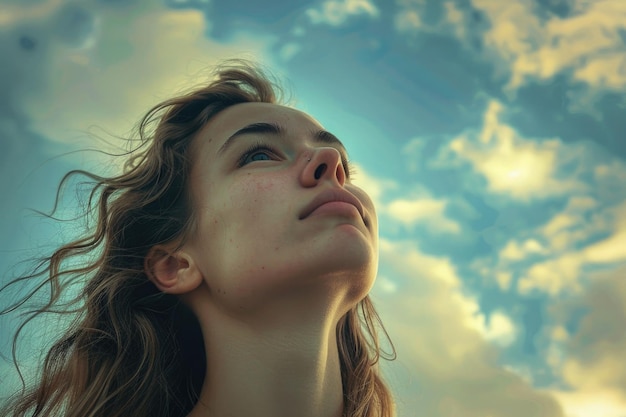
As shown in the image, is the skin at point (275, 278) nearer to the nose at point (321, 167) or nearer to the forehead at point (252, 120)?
the nose at point (321, 167)

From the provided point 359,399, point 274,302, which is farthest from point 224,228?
point 359,399

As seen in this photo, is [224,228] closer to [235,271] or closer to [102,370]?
[235,271]

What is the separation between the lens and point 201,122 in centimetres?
540

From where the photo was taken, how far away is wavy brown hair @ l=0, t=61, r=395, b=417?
480cm

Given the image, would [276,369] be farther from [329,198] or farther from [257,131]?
[257,131]

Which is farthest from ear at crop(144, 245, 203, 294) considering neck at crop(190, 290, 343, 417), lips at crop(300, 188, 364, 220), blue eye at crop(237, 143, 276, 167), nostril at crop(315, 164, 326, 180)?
nostril at crop(315, 164, 326, 180)

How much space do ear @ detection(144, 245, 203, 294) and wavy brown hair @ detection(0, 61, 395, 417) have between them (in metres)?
0.11

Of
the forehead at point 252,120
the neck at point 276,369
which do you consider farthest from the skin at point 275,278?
the forehead at point 252,120

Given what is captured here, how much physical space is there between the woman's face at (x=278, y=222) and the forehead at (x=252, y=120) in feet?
0.07

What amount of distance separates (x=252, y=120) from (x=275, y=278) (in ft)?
4.67

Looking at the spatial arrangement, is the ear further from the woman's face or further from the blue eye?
the blue eye

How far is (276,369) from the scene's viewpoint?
13.5ft

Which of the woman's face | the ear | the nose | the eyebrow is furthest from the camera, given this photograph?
the eyebrow

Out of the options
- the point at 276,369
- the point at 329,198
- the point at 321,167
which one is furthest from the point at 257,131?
the point at 276,369
